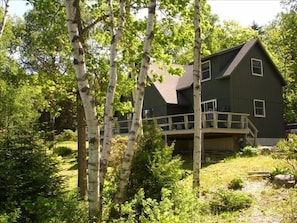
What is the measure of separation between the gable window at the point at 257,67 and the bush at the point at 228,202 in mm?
15941

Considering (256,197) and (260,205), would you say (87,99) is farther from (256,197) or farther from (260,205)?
(256,197)

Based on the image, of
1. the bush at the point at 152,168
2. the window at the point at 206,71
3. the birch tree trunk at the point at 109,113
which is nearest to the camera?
the birch tree trunk at the point at 109,113

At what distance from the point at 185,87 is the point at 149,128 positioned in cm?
1775

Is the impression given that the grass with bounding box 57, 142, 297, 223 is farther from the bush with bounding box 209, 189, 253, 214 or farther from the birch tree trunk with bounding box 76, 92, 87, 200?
the birch tree trunk with bounding box 76, 92, 87, 200

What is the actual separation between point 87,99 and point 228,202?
4.83m

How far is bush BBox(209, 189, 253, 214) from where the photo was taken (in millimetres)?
8219

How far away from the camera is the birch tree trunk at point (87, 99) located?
203 inches

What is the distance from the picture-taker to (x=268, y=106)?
23641 mm

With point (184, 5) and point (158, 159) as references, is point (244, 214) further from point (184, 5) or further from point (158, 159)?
point (184, 5)

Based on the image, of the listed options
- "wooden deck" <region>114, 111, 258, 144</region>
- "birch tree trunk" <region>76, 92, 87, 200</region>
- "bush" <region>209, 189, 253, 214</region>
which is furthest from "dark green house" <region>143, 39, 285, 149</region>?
"birch tree trunk" <region>76, 92, 87, 200</region>

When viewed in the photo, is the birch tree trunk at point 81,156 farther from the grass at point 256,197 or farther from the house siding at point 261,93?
the house siding at point 261,93

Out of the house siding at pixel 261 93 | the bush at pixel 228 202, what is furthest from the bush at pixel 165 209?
the house siding at pixel 261 93

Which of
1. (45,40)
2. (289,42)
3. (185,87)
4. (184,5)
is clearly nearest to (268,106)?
(185,87)

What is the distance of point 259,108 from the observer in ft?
76.2
